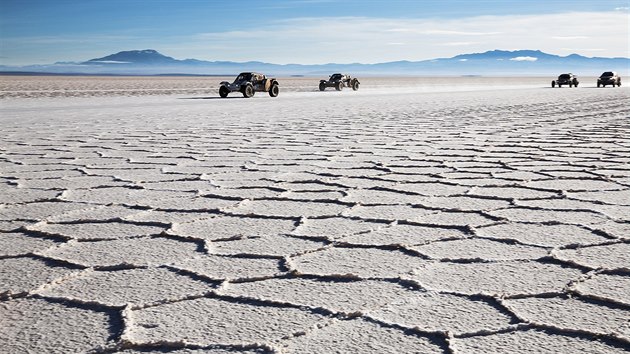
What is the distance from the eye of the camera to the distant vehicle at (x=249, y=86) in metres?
21.3

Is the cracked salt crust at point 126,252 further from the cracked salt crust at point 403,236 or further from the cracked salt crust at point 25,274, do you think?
the cracked salt crust at point 403,236

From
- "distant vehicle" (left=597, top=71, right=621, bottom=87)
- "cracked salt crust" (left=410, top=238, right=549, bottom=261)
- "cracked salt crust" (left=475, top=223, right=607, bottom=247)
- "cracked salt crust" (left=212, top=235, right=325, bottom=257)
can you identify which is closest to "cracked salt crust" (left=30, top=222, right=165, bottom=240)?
"cracked salt crust" (left=212, top=235, right=325, bottom=257)

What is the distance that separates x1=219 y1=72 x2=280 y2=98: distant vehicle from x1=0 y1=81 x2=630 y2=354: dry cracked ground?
50.8 feet

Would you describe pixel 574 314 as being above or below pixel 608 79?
above

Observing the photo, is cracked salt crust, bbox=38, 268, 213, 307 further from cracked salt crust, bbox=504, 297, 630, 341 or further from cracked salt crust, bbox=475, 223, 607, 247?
cracked salt crust, bbox=475, 223, 607, 247

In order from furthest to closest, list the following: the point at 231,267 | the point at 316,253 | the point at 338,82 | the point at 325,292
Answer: the point at 338,82 < the point at 316,253 < the point at 231,267 < the point at 325,292

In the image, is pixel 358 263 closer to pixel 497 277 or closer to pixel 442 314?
pixel 497 277

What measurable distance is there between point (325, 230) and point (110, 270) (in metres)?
0.96

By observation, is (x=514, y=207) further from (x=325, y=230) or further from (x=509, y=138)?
(x=509, y=138)

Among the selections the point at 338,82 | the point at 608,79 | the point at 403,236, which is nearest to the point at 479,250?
the point at 403,236

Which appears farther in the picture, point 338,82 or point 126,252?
point 338,82

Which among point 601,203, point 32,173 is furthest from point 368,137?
point 601,203

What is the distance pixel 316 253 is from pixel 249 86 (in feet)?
62.0

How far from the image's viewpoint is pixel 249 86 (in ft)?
70.0
